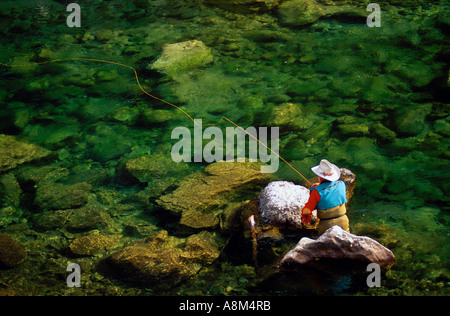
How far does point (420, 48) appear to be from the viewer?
9.72 metres

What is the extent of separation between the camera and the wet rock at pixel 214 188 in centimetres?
597

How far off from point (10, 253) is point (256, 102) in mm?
5160

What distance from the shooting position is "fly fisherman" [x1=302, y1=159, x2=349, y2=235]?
4.93 meters

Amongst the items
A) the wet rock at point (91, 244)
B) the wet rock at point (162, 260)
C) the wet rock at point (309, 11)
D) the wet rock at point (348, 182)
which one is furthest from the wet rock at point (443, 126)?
the wet rock at point (91, 244)

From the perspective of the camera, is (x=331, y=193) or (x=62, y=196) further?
(x=62, y=196)

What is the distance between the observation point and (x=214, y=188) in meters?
6.21

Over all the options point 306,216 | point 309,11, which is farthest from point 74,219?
point 309,11

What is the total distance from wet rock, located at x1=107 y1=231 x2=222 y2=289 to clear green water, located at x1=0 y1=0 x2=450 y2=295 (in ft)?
0.57

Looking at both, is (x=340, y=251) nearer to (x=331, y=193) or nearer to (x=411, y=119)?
(x=331, y=193)

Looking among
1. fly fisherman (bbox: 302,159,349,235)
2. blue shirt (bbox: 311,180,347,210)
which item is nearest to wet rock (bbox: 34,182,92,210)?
fly fisherman (bbox: 302,159,349,235)

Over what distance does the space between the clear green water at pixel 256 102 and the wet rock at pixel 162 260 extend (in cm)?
17

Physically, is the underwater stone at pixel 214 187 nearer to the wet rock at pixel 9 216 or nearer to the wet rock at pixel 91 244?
the wet rock at pixel 91 244
